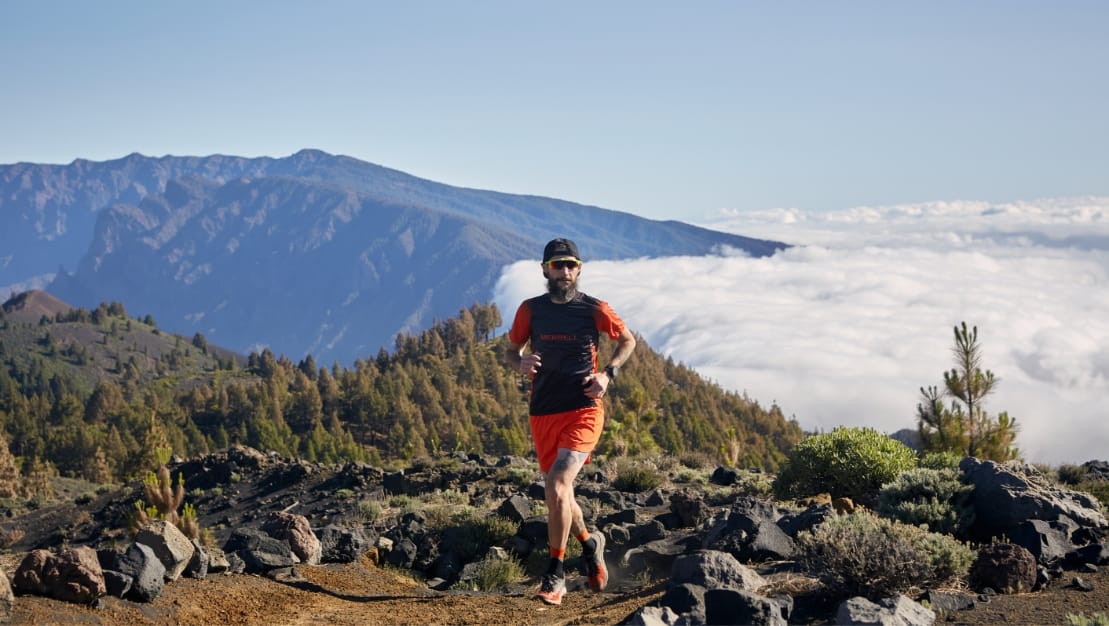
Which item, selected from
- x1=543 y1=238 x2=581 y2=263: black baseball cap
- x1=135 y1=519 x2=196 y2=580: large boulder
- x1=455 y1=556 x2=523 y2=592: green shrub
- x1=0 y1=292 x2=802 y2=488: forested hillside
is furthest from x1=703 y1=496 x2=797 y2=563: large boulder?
x1=0 y1=292 x2=802 y2=488: forested hillside

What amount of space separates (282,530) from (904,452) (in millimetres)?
7625

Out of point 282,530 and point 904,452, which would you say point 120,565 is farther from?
point 904,452

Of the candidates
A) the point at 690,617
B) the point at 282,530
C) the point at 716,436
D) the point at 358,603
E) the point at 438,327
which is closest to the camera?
the point at 690,617

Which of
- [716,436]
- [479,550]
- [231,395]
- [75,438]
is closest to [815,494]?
[479,550]

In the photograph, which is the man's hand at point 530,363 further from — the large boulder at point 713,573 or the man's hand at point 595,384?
the large boulder at point 713,573

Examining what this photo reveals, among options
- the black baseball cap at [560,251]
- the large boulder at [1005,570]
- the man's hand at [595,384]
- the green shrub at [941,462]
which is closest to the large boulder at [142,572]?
the man's hand at [595,384]

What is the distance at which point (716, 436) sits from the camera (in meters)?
113

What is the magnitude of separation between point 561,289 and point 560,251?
33cm

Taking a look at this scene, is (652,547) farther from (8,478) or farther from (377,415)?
(377,415)

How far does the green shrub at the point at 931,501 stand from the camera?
8664 mm

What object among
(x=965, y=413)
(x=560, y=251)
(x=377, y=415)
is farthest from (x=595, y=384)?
(x=377, y=415)

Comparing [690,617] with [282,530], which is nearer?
[690,617]

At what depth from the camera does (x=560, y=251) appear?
7832 millimetres

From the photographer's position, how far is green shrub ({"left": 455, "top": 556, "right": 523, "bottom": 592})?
33.2ft
